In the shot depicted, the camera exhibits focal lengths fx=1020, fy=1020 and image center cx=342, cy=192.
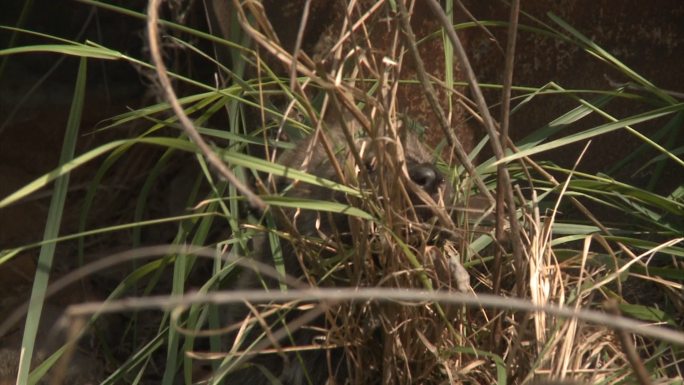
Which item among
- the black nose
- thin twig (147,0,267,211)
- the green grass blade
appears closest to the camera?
thin twig (147,0,267,211)

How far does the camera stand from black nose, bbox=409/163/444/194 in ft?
7.08

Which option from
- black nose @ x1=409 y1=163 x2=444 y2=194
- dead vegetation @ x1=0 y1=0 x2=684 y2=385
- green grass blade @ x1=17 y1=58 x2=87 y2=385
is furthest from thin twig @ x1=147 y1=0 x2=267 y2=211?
black nose @ x1=409 y1=163 x2=444 y2=194

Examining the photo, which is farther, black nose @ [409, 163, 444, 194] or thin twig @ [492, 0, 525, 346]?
black nose @ [409, 163, 444, 194]

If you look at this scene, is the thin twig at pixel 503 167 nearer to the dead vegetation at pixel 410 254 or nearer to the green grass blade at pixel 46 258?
the dead vegetation at pixel 410 254

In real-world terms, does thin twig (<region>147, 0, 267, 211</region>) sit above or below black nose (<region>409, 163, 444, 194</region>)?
above

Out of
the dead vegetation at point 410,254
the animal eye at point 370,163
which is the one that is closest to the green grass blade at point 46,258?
the dead vegetation at point 410,254

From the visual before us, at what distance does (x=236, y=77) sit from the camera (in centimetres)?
194

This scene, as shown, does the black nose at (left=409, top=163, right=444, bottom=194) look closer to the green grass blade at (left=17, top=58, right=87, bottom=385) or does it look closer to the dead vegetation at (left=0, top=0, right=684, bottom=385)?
the dead vegetation at (left=0, top=0, right=684, bottom=385)

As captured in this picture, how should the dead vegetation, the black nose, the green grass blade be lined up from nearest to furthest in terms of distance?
1. the dead vegetation
2. the green grass blade
3. the black nose

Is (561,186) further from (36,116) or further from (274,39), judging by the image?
(36,116)

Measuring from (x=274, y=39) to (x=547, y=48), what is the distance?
3.99 feet

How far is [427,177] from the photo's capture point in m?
2.16

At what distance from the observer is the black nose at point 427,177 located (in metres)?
2.16

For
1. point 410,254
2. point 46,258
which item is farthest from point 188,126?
point 46,258
